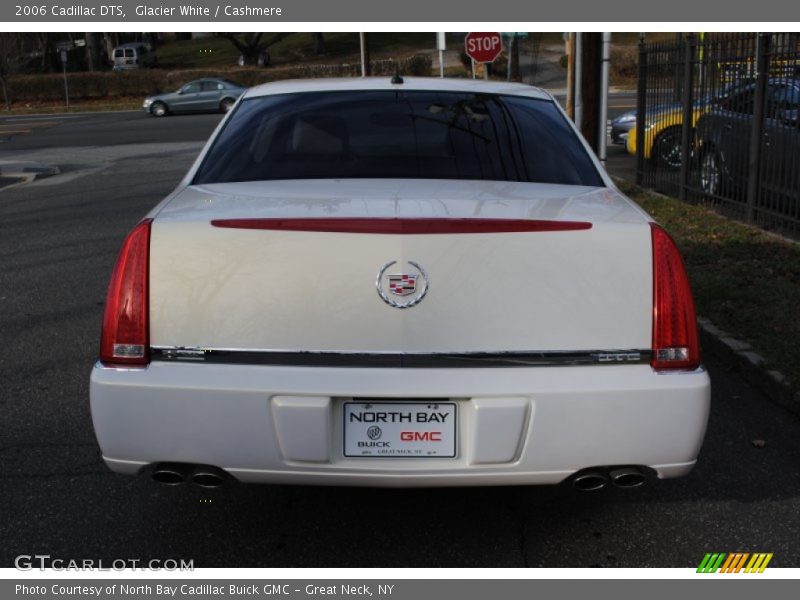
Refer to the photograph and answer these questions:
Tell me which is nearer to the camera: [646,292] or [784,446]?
[646,292]

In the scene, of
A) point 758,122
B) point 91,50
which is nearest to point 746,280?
point 758,122

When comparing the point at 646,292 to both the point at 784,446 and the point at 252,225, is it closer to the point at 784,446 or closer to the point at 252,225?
the point at 252,225

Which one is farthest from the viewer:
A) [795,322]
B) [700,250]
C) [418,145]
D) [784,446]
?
[700,250]

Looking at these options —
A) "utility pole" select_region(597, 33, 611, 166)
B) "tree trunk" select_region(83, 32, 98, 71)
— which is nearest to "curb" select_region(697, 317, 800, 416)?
"utility pole" select_region(597, 33, 611, 166)

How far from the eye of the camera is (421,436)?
3.23 meters

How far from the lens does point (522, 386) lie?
3201 mm

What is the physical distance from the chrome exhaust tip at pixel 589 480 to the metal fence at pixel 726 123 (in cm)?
690

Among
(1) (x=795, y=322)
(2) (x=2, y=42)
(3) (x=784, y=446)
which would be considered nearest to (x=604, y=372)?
(3) (x=784, y=446)

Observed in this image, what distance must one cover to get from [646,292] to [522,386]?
1.72 feet

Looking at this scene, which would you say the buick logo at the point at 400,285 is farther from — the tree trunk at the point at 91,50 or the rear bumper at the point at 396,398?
the tree trunk at the point at 91,50

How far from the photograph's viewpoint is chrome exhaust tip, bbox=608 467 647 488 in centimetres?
341

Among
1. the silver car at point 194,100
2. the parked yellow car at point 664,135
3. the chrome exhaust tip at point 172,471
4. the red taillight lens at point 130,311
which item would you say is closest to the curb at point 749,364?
the chrome exhaust tip at point 172,471

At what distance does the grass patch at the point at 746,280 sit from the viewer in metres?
6.17

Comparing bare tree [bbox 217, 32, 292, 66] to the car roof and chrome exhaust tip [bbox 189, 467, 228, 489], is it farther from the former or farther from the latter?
chrome exhaust tip [bbox 189, 467, 228, 489]
